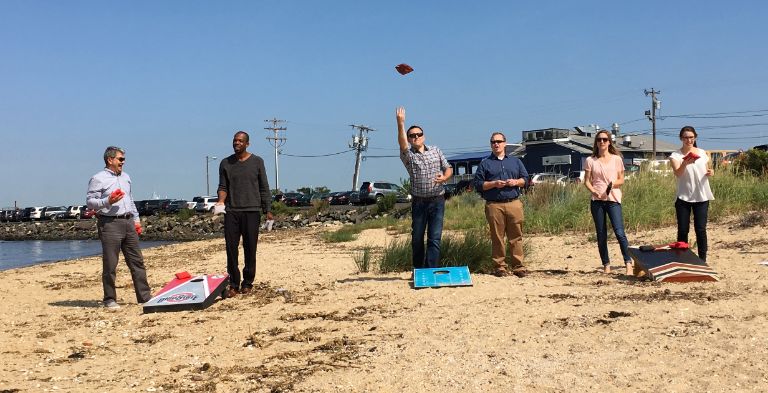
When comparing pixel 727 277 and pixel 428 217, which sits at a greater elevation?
pixel 428 217

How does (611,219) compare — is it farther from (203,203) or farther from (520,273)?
(203,203)

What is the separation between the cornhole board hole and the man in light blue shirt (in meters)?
0.48

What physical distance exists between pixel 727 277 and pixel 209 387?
5.31 metres

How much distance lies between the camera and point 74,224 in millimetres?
58438

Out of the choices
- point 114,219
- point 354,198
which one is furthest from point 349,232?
point 354,198

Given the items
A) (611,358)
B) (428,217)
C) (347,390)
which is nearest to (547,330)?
(611,358)

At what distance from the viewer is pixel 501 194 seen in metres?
8.13

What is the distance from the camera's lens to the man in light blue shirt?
7.54 meters

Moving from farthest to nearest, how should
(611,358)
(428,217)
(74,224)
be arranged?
(74,224) < (428,217) < (611,358)

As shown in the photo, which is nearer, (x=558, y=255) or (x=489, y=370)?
(x=489, y=370)

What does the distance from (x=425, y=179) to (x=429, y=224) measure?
530 mm

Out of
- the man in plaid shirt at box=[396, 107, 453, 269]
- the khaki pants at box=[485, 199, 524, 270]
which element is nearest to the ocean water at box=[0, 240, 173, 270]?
the man in plaid shirt at box=[396, 107, 453, 269]

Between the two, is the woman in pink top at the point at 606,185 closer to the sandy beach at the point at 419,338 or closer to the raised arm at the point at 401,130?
the sandy beach at the point at 419,338

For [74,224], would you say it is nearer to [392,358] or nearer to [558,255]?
[558,255]
